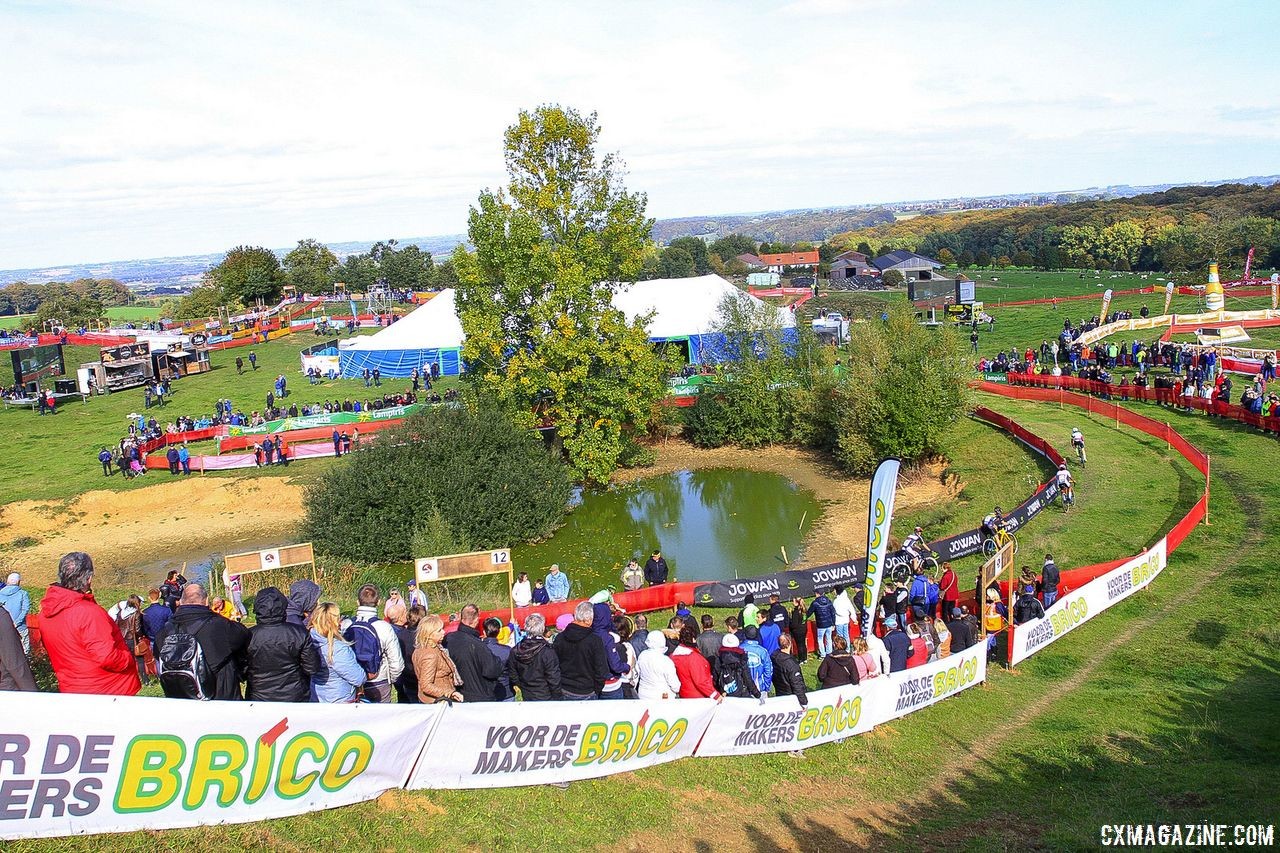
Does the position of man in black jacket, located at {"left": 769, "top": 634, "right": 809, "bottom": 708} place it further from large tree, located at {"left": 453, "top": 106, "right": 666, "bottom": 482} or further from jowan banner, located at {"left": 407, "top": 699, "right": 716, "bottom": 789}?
large tree, located at {"left": 453, "top": 106, "right": 666, "bottom": 482}

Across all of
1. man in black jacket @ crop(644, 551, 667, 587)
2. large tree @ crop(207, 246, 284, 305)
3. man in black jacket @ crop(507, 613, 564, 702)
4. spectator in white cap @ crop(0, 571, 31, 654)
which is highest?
large tree @ crop(207, 246, 284, 305)

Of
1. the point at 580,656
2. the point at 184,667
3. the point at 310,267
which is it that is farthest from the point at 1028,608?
the point at 310,267

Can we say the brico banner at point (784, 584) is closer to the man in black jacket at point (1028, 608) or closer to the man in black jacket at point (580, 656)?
the man in black jacket at point (1028, 608)

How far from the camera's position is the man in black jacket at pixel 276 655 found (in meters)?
7.58

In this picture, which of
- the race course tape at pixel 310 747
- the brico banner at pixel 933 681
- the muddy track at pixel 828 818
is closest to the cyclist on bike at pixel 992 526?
the brico banner at pixel 933 681

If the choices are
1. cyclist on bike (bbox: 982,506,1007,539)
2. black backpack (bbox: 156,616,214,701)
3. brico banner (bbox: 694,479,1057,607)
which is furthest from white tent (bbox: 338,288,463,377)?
Answer: black backpack (bbox: 156,616,214,701)

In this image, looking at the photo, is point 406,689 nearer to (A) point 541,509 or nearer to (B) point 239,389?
(A) point 541,509

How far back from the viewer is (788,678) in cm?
1021

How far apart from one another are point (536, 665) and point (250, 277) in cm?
9946

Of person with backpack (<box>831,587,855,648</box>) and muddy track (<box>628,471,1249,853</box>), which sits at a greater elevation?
person with backpack (<box>831,587,855,648</box>)

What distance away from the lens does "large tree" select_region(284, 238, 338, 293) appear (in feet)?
355

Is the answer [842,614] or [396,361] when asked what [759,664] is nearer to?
[842,614]

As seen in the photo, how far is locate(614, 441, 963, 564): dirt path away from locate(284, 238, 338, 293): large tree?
8169cm

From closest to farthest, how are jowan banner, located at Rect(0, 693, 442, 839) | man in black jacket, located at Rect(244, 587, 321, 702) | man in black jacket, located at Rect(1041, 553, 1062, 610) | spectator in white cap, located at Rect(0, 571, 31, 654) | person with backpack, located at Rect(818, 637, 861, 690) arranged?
jowan banner, located at Rect(0, 693, 442, 839) → man in black jacket, located at Rect(244, 587, 321, 702) → spectator in white cap, located at Rect(0, 571, 31, 654) → person with backpack, located at Rect(818, 637, 861, 690) → man in black jacket, located at Rect(1041, 553, 1062, 610)
